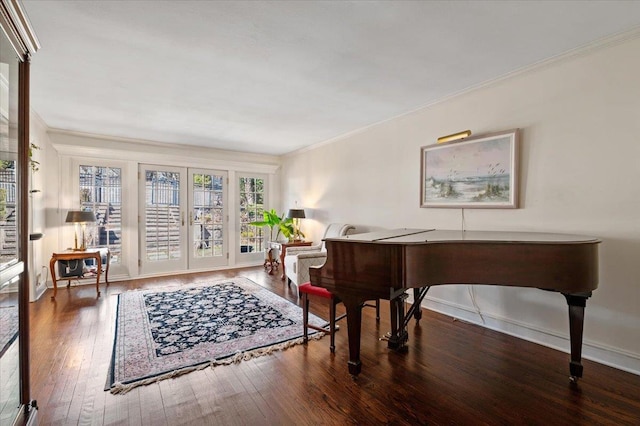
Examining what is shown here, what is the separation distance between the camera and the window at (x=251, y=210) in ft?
21.2

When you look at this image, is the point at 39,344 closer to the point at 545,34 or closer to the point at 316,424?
the point at 316,424

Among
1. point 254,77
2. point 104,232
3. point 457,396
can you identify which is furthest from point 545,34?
point 104,232

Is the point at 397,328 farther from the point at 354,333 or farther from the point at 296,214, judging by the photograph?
Result: the point at 296,214

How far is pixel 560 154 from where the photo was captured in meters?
2.59

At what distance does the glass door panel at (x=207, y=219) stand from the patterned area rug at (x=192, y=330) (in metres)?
1.59

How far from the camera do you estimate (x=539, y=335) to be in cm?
270

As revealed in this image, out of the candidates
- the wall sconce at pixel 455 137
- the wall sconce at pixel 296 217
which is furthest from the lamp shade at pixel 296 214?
the wall sconce at pixel 455 137

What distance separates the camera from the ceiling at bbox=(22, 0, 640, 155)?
196 cm

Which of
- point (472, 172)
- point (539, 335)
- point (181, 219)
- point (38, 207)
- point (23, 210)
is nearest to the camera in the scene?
point (23, 210)

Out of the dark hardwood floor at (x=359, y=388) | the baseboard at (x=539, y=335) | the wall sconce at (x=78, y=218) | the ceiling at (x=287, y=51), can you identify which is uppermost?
the ceiling at (x=287, y=51)

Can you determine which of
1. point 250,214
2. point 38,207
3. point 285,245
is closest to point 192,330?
point 285,245

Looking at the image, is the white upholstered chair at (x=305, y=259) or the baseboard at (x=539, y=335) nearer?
the baseboard at (x=539, y=335)

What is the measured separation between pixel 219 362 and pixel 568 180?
10.3 ft

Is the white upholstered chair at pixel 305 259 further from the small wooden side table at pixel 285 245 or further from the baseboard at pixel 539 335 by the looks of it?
the baseboard at pixel 539 335
